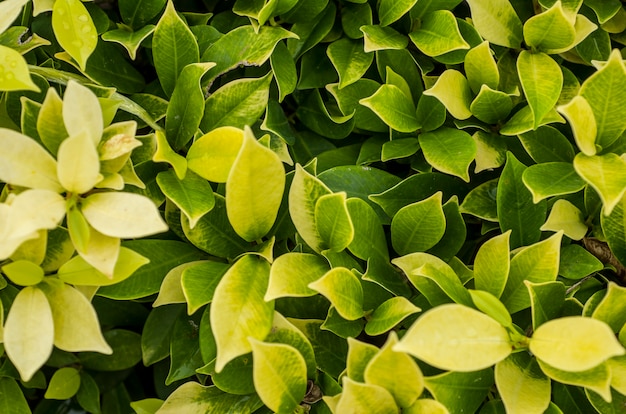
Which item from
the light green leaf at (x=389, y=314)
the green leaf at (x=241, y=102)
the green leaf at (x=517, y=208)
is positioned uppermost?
the green leaf at (x=241, y=102)

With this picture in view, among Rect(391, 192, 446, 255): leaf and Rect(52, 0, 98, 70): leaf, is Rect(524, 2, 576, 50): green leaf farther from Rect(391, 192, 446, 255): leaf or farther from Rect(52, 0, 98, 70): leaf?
Rect(52, 0, 98, 70): leaf

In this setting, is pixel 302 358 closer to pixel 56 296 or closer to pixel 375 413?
pixel 375 413

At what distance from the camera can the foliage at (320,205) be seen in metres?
0.70

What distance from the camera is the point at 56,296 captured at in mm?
744

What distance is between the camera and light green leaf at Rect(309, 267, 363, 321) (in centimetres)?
73

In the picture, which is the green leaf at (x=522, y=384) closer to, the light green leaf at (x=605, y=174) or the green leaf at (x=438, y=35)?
the light green leaf at (x=605, y=174)

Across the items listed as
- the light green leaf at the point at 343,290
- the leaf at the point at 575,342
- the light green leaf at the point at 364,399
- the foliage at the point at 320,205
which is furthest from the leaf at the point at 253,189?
the leaf at the point at 575,342

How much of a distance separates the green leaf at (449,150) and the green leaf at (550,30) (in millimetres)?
165

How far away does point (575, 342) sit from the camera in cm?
64

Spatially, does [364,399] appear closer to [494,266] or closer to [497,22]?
[494,266]

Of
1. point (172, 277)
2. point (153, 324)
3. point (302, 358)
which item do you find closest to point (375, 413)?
point (302, 358)

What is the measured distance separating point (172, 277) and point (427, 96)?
0.43 meters

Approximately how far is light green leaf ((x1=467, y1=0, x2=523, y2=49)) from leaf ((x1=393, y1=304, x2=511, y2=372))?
1.43ft

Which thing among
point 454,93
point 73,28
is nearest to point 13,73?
point 73,28
